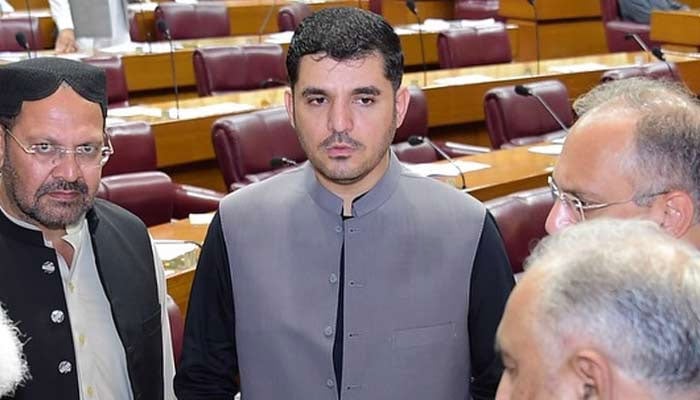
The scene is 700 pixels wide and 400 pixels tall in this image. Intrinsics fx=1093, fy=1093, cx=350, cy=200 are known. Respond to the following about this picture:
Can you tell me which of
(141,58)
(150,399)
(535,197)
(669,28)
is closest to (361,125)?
(150,399)

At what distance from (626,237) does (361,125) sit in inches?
35.3

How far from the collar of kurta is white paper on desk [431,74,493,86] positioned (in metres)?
5.09

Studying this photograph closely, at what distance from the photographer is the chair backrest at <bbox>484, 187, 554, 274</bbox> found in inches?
140

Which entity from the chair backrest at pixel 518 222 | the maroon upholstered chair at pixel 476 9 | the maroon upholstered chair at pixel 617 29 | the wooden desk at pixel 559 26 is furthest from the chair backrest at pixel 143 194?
the maroon upholstered chair at pixel 476 9

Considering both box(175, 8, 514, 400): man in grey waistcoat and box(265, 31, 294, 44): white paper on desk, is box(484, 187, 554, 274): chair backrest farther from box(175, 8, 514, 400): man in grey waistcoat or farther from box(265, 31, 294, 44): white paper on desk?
box(265, 31, 294, 44): white paper on desk

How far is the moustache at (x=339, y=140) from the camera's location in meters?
2.04

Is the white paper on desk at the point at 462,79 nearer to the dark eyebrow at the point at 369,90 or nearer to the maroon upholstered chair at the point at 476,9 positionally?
the maroon upholstered chair at the point at 476,9

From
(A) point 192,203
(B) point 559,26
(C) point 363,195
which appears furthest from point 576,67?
(C) point 363,195

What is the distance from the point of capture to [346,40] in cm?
207

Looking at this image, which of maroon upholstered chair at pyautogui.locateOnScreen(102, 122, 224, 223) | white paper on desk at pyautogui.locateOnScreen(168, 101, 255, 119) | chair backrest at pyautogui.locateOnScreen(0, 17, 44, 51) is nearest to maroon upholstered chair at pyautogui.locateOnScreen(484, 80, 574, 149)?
white paper on desk at pyautogui.locateOnScreen(168, 101, 255, 119)

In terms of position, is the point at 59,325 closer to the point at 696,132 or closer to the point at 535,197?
the point at 696,132

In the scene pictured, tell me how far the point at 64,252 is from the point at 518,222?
1.74m

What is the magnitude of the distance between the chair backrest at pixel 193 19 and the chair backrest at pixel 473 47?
1851 millimetres

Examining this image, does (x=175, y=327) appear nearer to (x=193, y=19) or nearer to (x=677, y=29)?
(x=193, y=19)
